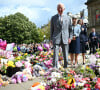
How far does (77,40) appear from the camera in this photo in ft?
20.5

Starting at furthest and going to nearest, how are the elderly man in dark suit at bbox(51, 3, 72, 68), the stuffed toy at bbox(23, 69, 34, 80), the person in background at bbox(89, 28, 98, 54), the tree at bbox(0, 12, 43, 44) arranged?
1. the tree at bbox(0, 12, 43, 44)
2. the person in background at bbox(89, 28, 98, 54)
3. the elderly man in dark suit at bbox(51, 3, 72, 68)
4. the stuffed toy at bbox(23, 69, 34, 80)

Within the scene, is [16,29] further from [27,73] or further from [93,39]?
[27,73]

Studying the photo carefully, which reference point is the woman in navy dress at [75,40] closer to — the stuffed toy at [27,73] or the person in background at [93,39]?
the stuffed toy at [27,73]

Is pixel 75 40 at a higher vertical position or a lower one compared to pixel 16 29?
lower

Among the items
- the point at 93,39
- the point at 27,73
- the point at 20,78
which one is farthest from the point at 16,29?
the point at 20,78

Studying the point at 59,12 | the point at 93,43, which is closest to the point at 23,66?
the point at 59,12

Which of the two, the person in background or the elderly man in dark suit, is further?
the person in background

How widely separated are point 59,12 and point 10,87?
2.46 m

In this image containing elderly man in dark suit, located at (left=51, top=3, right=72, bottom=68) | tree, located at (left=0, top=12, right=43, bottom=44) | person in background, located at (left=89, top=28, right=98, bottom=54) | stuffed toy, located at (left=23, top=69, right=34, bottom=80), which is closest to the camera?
stuffed toy, located at (left=23, top=69, right=34, bottom=80)

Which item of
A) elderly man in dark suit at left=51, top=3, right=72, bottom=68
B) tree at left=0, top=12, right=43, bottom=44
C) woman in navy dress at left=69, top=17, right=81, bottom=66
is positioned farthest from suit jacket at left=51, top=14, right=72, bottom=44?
tree at left=0, top=12, right=43, bottom=44

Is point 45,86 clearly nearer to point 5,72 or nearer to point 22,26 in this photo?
point 5,72

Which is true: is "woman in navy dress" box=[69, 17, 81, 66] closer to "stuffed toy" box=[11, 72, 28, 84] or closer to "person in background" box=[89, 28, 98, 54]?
"stuffed toy" box=[11, 72, 28, 84]

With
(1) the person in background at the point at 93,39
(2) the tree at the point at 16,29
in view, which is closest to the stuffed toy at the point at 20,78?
(1) the person in background at the point at 93,39

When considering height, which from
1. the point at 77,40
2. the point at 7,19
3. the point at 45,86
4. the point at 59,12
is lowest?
the point at 45,86
